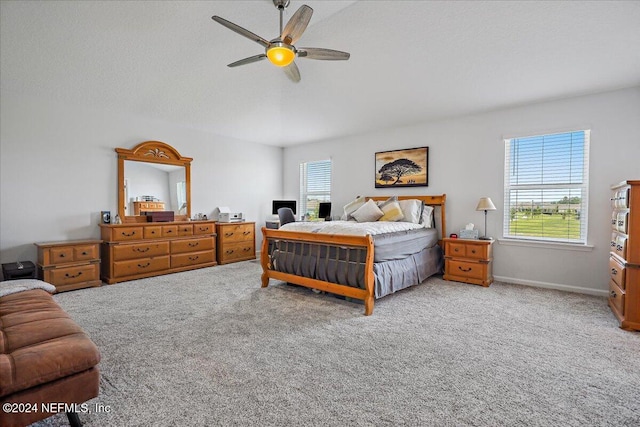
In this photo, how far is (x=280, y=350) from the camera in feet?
7.82

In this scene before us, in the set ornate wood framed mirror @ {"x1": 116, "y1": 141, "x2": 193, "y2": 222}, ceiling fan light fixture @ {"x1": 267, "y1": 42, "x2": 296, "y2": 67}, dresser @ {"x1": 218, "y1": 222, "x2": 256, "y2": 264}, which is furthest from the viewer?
dresser @ {"x1": 218, "y1": 222, "x2": 256, "y2": 264}

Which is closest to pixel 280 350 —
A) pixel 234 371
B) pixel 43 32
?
pixel 234 371

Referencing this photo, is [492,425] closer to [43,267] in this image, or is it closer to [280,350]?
[280,350]

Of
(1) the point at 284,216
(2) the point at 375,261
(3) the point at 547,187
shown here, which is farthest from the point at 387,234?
(1) the point at 284,216

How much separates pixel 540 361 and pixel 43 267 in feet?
17.8

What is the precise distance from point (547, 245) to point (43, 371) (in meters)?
5.32

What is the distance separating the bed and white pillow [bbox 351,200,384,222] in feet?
1.90

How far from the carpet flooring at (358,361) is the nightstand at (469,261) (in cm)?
62

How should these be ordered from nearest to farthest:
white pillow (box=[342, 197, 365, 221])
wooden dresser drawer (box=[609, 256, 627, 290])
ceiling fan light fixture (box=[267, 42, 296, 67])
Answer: ceiling fan light fixture (box=[267, 42, 296, 67])
wooden dresser drawer (box=[609, 256, 627, 290])
white pillow (box=[342, 197, 365, 221])

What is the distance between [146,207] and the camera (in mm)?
5191

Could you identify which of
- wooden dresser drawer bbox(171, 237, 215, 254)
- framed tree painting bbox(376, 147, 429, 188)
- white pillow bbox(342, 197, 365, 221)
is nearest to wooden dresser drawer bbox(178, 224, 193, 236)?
wooden dresser drawer bbox(171, 237, 215, 254)

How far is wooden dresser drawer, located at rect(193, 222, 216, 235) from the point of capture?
5507 mm

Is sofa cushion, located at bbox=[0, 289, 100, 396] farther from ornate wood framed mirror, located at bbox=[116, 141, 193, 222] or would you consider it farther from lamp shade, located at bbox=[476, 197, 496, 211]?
lamp shade, located at bbox=[476, 197, 496, 211]

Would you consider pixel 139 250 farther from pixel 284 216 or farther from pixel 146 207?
pixel 284 216
